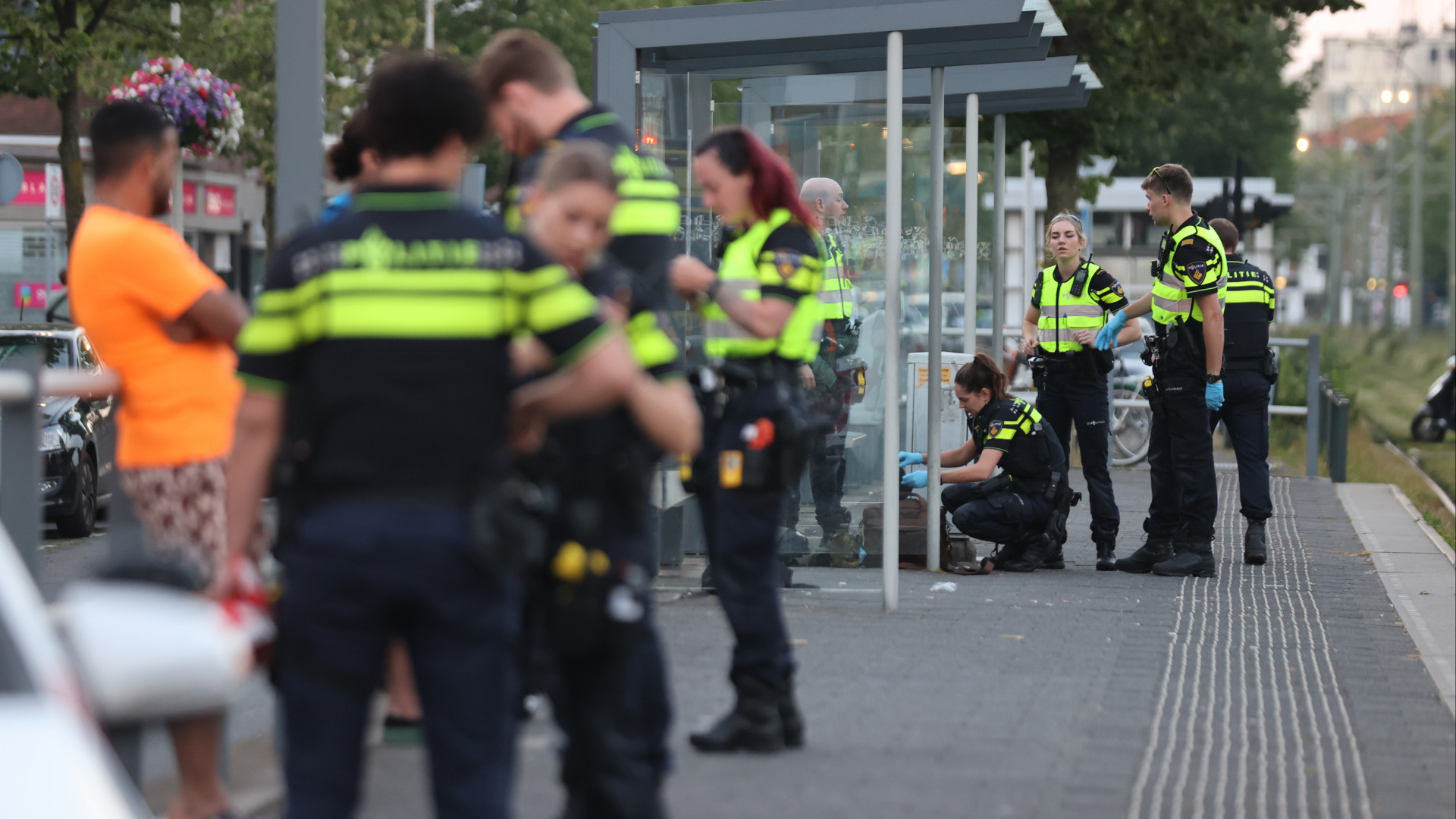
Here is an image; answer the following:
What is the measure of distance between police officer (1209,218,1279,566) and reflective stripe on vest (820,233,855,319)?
8.34 feet

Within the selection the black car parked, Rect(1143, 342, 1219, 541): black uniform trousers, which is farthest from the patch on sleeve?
the black car parked

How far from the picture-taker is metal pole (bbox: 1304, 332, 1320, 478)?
1580 cm

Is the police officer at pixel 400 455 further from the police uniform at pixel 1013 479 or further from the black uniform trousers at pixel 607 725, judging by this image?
the police uniform at pixel 1013 479

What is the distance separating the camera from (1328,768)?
555 centimetres

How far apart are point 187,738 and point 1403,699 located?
452cm

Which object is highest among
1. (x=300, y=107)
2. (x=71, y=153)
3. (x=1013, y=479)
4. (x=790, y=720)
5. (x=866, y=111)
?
(x=71, y=153)

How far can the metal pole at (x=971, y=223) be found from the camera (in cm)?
1155

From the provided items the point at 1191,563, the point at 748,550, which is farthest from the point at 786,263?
the point at 1191,563

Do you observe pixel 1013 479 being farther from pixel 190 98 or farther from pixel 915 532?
pixel 190 98

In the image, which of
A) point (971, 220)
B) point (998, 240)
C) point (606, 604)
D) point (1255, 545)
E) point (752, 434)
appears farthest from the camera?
point (998, 240)

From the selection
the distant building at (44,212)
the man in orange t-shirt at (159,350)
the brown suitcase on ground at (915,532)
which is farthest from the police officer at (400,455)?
the distant building at (44,212)

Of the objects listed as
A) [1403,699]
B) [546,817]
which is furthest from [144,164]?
[1403,699]

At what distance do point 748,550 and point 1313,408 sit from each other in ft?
39.3

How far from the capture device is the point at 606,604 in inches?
139
